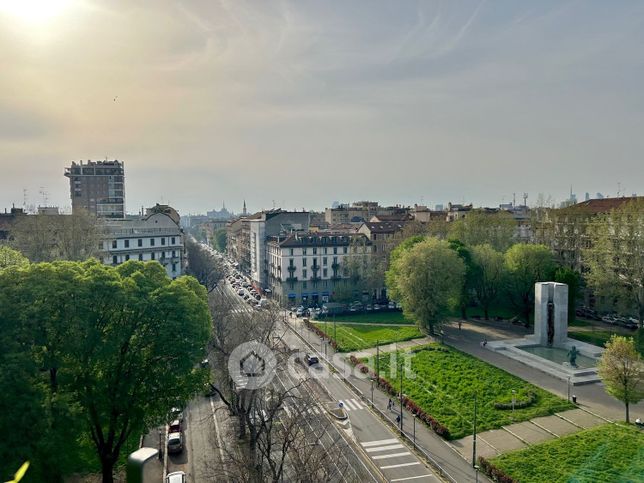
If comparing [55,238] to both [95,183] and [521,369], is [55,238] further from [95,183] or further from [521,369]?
[95,183]

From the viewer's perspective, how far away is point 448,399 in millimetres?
34031

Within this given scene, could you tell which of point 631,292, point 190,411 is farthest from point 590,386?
point 190,411

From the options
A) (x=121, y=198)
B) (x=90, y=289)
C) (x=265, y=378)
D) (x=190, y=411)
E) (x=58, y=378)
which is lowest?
(x=190, y=411)

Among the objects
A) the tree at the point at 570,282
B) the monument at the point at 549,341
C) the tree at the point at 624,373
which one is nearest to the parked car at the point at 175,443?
the tree at the point at 624,373

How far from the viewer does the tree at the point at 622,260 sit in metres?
49.0

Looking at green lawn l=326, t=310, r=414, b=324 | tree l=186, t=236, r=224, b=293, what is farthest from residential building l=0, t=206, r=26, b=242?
green lawn l=326, t=310, r=414, b=324

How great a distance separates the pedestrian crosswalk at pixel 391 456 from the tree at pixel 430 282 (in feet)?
66.1

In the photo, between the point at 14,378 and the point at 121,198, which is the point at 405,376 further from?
the point at 121,198

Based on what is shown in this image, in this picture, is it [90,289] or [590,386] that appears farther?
[590,386]

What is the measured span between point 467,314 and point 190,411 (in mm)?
38488

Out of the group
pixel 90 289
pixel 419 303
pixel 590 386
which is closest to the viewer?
pixel 90 289

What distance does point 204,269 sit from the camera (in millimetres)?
76188

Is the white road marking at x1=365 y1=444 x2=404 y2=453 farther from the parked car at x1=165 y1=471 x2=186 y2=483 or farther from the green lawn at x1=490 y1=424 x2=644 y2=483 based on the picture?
the parked car at x1=165 y1=471 x2=186 y2=483

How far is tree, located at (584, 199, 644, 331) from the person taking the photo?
161ft
